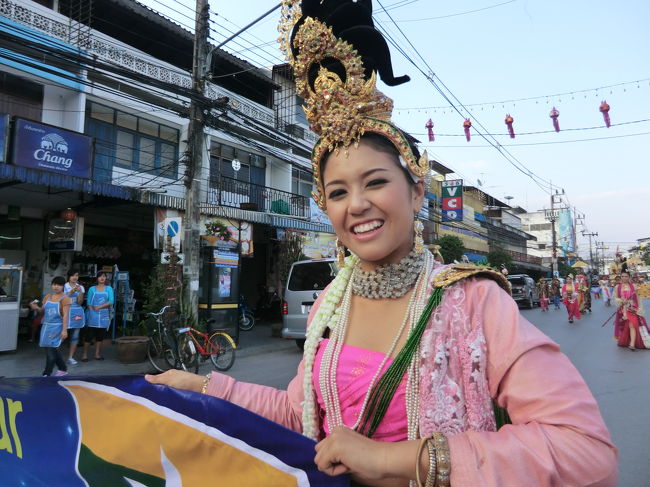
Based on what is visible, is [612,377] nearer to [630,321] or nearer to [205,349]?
[630,321]

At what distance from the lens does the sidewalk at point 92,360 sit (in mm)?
7359

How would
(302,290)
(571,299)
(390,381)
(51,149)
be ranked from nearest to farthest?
(390,381) → (51,149) → (302,290) → (571,299)

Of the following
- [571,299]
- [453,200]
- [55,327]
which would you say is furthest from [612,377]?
[453,200]

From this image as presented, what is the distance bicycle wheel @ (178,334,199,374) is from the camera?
7457 mm

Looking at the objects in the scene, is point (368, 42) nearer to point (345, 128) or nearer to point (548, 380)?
point (345, 128)

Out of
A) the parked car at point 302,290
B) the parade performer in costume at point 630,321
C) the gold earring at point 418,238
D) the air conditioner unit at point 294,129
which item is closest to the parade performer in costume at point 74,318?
the parked car at point 302,290

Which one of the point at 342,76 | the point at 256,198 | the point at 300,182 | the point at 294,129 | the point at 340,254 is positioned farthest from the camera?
the point at 300,182

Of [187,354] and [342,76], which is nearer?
[342,76]

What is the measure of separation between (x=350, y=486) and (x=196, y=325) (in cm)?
819

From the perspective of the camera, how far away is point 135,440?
1.33 metres

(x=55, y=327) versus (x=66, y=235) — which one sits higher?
(x=66, y=235)

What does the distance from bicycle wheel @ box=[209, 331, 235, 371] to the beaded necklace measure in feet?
22.7

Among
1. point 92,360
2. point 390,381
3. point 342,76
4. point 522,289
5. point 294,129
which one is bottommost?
point 92,360

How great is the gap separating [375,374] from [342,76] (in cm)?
100
